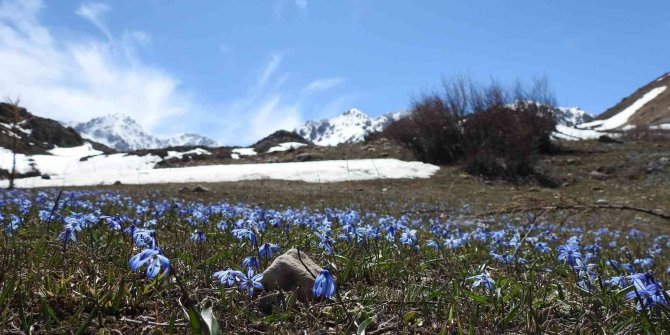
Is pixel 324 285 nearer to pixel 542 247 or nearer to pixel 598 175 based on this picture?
pixel 542 247

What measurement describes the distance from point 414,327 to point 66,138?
83253 mm

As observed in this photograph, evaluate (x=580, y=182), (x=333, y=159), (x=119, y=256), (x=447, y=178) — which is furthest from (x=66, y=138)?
(x=119, y=256)

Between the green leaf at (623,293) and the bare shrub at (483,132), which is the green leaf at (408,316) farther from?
the bare shrub at (483,132)

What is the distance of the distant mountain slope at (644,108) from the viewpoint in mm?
80281

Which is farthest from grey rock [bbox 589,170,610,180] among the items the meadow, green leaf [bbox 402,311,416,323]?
green leaf [bbox 402,311,416,323]

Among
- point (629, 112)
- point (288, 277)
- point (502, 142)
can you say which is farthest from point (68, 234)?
point (629, 112)

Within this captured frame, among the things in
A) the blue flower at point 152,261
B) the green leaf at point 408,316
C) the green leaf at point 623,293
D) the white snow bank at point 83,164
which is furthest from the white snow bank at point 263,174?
the blue flower at point 152,261

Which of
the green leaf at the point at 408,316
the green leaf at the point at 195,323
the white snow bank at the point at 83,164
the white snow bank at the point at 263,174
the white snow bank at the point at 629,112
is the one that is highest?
the white snow bank at the point at 629,112

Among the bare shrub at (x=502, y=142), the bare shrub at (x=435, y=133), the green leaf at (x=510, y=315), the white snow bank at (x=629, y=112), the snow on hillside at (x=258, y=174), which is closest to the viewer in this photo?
the green leaf at (x=510, y=315)

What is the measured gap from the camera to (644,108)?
90.6 meters

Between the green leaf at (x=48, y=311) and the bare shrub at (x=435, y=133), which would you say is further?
the bare shrub at (x=435, y=133)

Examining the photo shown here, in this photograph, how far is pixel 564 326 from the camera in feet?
8.25

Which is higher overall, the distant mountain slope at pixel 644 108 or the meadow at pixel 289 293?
Result: the distant mountain slope at pixel 644 108

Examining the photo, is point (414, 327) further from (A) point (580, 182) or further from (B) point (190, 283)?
(A) point (580, 182)
